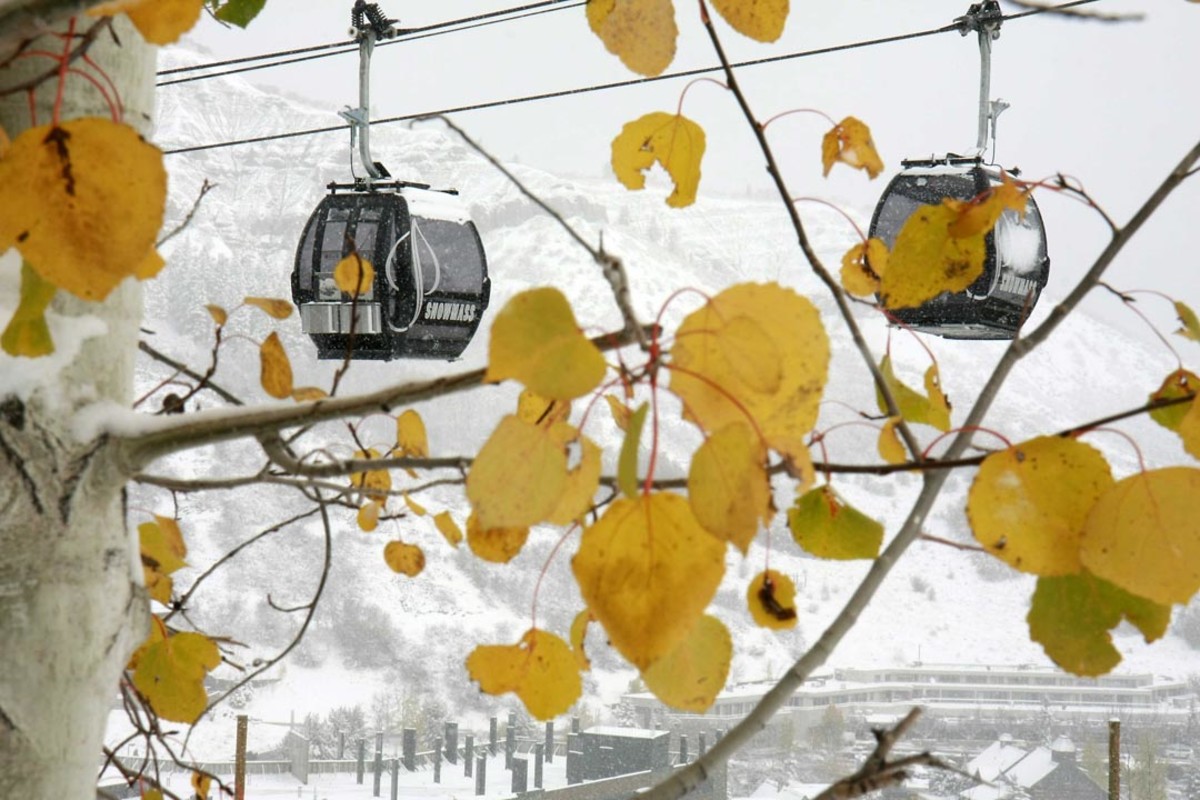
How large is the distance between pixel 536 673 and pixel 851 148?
0.32 m

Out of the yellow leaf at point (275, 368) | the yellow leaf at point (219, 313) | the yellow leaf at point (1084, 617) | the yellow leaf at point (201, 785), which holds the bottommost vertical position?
the yellow leaf at point (201, 785)

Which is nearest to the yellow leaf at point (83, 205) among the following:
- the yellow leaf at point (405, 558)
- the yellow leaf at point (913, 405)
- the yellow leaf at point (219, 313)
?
the yellow leaf at point (913, 405)

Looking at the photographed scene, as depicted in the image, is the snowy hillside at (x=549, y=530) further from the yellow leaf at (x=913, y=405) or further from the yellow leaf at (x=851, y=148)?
the yellow leaf at (x=913, y=405)

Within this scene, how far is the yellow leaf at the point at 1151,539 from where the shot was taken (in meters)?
0.22

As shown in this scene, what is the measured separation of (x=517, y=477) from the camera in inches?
8.3

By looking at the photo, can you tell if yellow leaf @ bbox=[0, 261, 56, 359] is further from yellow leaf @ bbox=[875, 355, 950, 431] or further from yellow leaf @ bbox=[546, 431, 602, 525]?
yellow leaf @ bbox=[875, 355, 950, 431]

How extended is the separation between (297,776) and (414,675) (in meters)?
5.05

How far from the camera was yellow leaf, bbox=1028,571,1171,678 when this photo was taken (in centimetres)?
25

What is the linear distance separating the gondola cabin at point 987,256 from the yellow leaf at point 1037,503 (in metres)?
1.20

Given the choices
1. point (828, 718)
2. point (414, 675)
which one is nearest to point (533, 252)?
point (414, 675)

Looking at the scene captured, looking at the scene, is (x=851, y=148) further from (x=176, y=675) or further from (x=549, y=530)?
(x=549, y=530)

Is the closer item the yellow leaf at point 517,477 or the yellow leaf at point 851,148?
the yellow leaf at point 517,477

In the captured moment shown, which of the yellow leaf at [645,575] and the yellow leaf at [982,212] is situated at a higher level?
the yellow leaf at [982,212]

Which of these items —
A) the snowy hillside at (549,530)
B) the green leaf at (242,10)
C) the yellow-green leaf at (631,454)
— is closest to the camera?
the yellow-green leaf at (631,454)
